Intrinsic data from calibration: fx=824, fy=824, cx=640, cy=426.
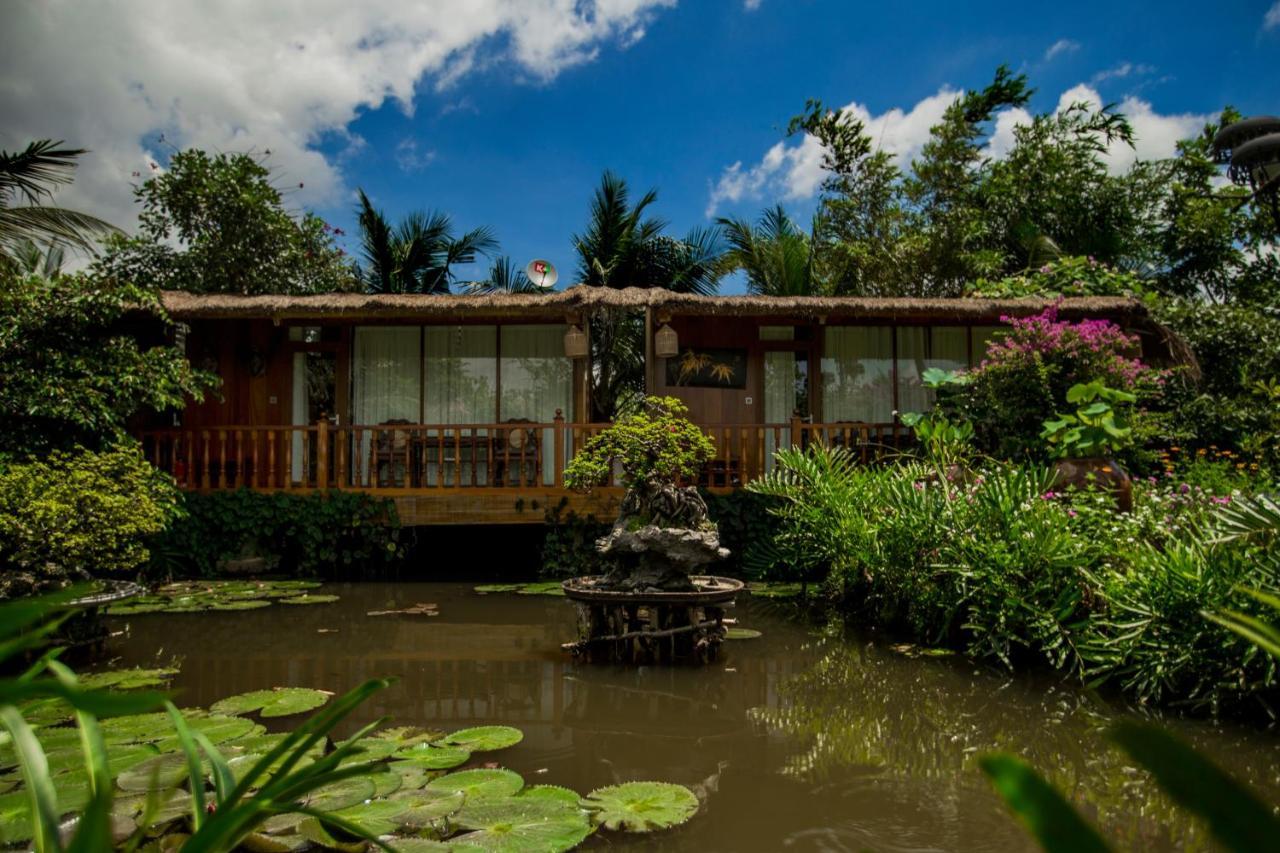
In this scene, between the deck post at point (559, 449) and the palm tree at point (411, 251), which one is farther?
the palm tree at point (411, 251)

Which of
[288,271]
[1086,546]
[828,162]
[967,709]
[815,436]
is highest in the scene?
[828,162]

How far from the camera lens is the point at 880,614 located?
6.57 m

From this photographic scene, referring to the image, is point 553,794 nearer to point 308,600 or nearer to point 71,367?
point 308,600

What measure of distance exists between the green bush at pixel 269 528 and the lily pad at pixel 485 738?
5405 millimetres

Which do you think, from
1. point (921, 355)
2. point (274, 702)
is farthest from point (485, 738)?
point (921, 355)

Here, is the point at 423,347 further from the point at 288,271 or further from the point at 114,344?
the point at 288,271

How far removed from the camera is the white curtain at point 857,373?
1105 cm

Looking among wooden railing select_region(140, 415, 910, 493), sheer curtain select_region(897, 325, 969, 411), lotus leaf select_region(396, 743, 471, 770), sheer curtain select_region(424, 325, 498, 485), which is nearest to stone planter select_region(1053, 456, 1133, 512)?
wooden railing select_region(140, 415, 910, 493)

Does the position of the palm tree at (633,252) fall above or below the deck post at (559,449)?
above

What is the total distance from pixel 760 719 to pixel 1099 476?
4607mm

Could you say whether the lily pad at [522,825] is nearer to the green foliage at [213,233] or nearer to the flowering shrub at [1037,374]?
the flowering shrub at [1037,374]

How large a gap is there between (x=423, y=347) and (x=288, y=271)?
14.3 ft

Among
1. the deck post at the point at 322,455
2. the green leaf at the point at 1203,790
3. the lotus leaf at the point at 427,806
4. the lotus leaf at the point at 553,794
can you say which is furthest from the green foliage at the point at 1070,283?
the green leaf at the point at 1203,790

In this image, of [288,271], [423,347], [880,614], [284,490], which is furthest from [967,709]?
[288,271]
